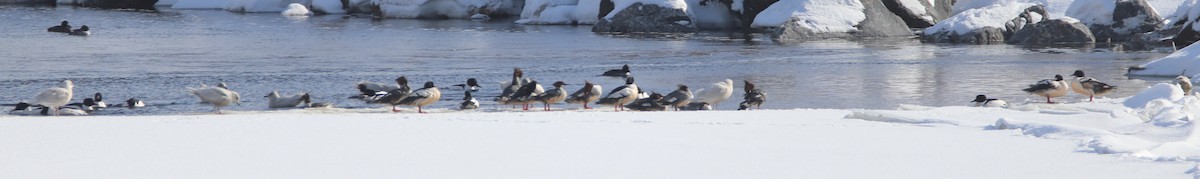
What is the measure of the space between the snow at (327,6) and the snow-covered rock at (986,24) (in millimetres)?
22436

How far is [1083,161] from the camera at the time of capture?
7488 mm

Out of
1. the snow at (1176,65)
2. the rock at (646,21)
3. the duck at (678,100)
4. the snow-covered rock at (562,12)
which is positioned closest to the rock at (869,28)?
the rock at (646,21)

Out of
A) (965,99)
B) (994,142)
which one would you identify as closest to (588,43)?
(965,99)

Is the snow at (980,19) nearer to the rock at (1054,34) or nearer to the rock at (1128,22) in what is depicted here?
the rock at (1054,34)

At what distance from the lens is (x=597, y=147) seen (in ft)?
25.7

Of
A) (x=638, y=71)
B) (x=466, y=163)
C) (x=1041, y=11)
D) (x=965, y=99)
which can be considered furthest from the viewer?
(x=1041, y=11)

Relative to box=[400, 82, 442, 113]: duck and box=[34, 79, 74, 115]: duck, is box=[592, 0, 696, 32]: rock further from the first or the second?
box=[34, 79, 74, 115]: duck

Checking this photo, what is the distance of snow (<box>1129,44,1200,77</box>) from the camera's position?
20016mm

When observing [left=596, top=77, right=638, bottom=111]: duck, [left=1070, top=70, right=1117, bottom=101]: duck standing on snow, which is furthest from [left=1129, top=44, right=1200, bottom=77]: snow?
[left=596, top=77, right=638, bottom=111]: duck

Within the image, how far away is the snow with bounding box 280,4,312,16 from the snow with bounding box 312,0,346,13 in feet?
2.79

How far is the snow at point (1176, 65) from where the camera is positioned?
20.0 metres

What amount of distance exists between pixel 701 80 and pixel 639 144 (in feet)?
43.1

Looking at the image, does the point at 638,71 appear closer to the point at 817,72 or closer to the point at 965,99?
the point at 817,72

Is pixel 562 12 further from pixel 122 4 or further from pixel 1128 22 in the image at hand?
pixel 122 4
